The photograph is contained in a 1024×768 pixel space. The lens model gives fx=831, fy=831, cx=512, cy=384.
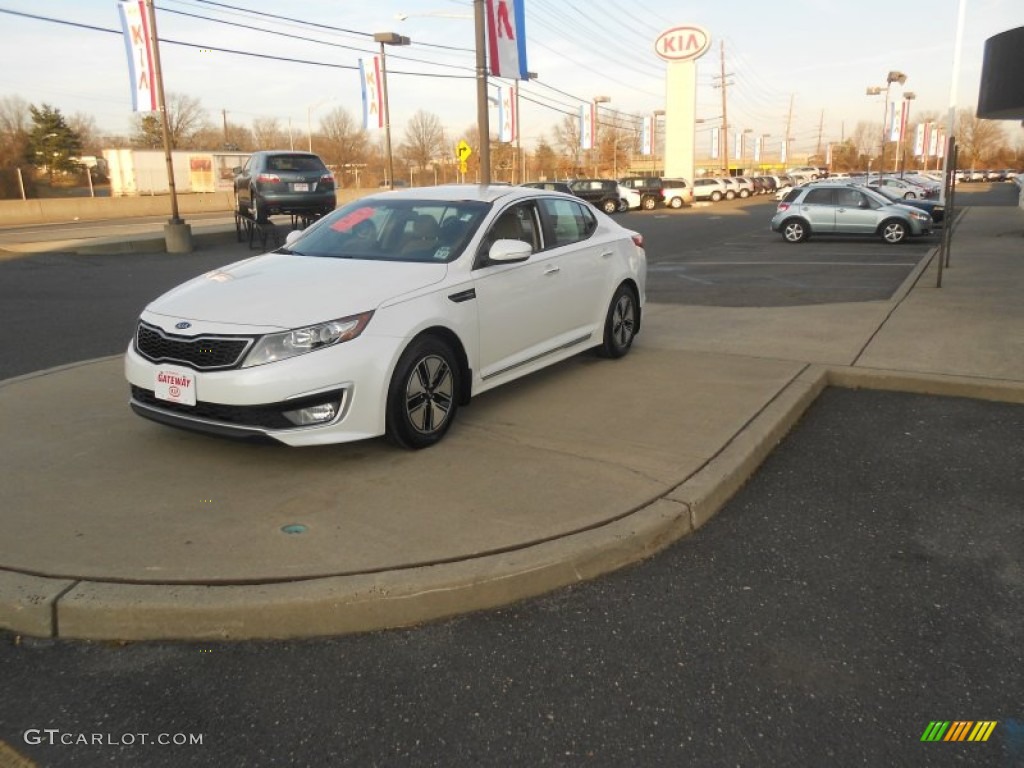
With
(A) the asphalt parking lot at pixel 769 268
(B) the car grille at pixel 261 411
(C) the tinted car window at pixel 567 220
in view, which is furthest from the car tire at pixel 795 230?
(B) the car grille at pixel 261 411

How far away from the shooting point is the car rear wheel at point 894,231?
20625 millimetres

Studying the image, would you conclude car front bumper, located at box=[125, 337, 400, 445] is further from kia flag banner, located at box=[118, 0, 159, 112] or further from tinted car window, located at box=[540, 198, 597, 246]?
kia flag banner, located at box=[118, 0, 159, 112]

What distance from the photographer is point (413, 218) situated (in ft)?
19.4

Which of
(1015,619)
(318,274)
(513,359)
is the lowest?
(1015,619)

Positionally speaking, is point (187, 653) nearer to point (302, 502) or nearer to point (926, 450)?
point (302, 502)

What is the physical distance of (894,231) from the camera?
20734mm

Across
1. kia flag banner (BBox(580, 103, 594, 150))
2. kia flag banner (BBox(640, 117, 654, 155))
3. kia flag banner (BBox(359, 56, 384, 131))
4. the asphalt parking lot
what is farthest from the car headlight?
kia flag banner (BBox(640, 117, 654, 155))

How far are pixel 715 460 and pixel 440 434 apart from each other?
163 centimetres

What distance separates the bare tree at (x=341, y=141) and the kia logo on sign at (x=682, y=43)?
43.7m

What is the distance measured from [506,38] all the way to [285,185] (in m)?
6.57

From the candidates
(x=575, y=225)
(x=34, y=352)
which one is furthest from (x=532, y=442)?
(x=34, y=352)

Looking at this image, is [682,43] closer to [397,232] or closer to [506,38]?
[506,38]

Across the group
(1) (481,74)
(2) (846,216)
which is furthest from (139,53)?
(2) (846,216)

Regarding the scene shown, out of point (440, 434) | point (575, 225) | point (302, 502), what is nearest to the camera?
point (302, 502)
